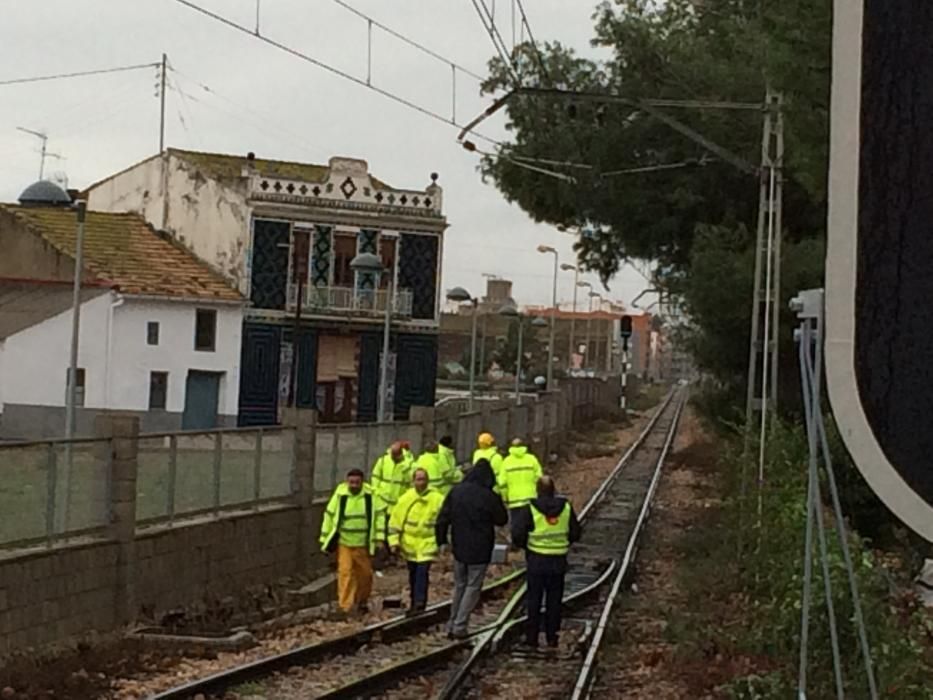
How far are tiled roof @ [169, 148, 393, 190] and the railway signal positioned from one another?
52.1 metres

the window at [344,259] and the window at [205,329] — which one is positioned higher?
the window at [344,259]

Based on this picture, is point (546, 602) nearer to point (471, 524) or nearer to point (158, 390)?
point (471, 524)

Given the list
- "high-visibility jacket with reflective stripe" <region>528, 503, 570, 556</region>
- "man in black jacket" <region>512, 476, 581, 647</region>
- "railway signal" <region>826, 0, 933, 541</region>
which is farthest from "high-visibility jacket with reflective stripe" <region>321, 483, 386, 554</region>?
"railway signal" <region>826, 0, 933, 541</region>

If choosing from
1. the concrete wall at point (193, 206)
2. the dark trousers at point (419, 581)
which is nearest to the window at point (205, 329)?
the concrete wall at point (193, 206)

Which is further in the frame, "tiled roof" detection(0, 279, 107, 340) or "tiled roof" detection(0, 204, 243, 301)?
"tiled roof" detection(0, 204, 243, 301)

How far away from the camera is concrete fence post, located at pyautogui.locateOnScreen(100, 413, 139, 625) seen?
60.4 ft

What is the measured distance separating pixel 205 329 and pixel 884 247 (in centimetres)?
5070

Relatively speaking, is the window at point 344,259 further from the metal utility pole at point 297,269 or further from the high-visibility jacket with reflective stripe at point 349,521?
the high-visibility jacket with reflective stripe at point 349,521

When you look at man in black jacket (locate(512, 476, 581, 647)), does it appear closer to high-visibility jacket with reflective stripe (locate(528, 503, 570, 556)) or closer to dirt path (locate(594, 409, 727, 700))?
high-visibility jacket with reflective stripe (locate(528, 503, 570, 556))

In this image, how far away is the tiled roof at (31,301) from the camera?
49.5m

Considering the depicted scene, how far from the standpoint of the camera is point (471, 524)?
16.7 metres

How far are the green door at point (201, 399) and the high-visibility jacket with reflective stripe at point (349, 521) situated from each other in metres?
32.9

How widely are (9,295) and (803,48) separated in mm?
41034

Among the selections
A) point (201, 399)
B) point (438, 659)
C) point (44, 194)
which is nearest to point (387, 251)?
point (201, 399)
